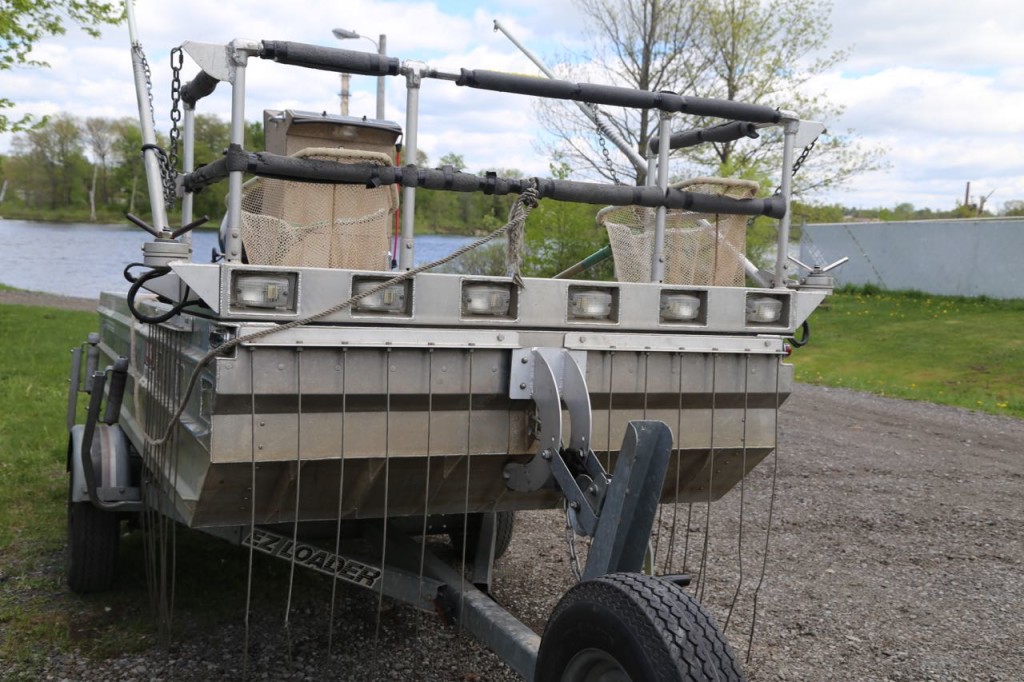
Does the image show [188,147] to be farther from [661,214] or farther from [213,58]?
[661,214]

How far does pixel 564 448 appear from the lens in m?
3.94

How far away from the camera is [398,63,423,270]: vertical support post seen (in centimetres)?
387

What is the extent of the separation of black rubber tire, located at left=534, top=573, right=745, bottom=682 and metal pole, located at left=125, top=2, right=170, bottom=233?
7.18 ft

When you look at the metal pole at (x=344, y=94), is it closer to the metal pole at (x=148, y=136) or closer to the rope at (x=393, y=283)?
the metal pole at (x=148, y=136)

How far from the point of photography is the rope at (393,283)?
139 inches

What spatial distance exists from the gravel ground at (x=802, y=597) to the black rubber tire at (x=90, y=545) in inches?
7.9

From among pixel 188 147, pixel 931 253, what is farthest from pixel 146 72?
pixel 931 253

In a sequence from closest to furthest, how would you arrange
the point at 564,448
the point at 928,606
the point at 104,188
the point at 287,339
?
1. the point at 287,339
2. the point at 564,448
3. the point at 928,606
4. the point at 104,188

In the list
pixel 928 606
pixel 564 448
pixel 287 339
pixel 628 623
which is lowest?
pixel 928 606

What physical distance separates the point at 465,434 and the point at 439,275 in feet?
2.15

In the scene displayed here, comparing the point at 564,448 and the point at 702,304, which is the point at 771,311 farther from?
the point at 564,448

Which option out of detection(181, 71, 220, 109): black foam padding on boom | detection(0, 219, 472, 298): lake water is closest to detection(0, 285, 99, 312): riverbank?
detection(0, 219, 472, 298): lake water

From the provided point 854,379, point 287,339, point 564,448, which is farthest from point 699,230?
point 854,379

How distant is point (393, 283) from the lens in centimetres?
369
